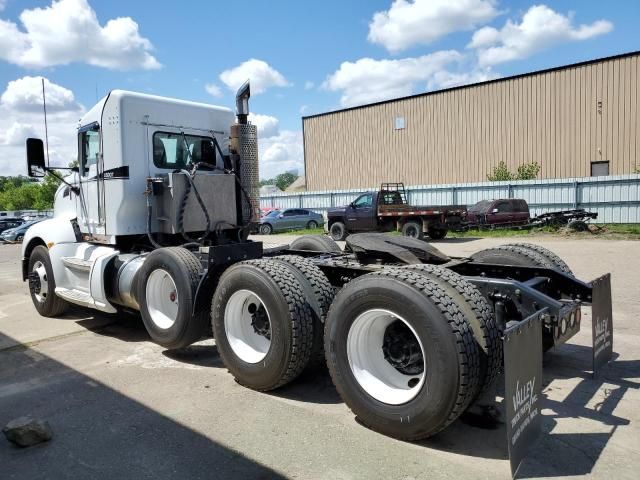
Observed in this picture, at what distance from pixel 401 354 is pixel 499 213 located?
18930mm

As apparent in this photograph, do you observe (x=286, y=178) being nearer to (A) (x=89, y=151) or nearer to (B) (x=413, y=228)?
(B) (x=413, y=228)

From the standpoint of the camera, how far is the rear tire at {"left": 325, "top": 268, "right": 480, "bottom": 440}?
317 cm

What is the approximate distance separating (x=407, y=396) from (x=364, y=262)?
1748 millimetres

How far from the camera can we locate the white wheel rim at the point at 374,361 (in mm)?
3637

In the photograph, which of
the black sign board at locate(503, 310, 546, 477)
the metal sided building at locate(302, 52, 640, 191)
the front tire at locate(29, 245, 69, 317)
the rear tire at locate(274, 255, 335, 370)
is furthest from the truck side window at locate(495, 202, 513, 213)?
the black sign board at locate(503, 310, 546, 477)

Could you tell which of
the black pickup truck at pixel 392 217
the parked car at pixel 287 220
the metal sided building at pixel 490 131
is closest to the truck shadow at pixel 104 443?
the black pickup truck at pixel 392 217

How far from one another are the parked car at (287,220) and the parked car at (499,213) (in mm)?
9764

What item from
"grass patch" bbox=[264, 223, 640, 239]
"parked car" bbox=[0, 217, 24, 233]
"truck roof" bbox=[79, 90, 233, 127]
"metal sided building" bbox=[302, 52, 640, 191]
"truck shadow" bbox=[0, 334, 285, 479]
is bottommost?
"truck shadow" bbox=[0, 334, 285, 479]

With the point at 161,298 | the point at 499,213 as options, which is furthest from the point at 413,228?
the point at 161,298

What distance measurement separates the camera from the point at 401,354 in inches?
145

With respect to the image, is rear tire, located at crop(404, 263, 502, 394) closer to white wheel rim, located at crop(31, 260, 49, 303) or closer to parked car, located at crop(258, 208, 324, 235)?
white wheel rim, located at crop(31, 260, 49, 303)

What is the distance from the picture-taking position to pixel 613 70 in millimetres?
27625

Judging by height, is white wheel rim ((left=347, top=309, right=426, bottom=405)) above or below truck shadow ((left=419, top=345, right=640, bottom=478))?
above

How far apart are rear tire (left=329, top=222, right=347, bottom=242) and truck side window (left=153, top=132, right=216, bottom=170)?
1359 cm
